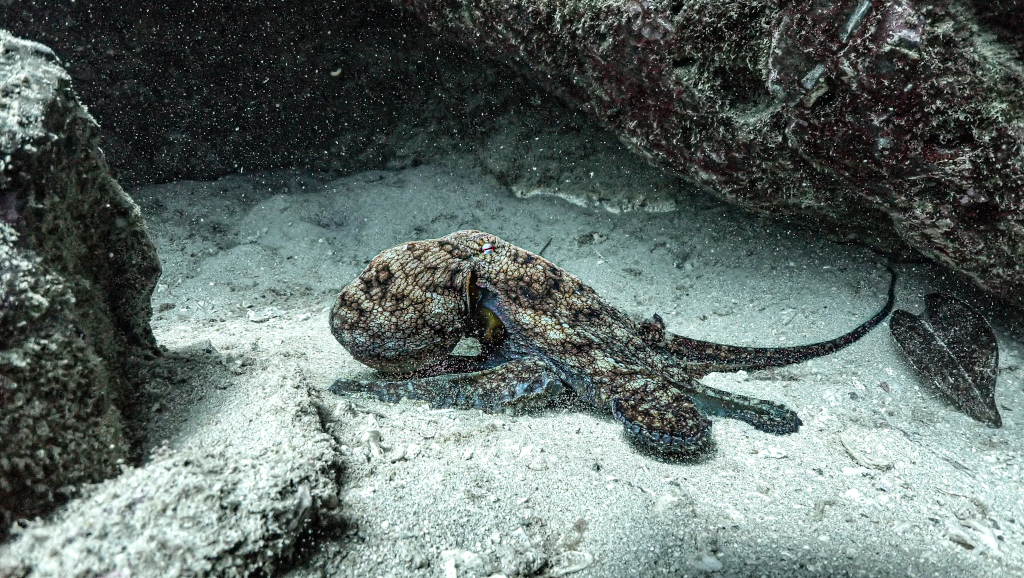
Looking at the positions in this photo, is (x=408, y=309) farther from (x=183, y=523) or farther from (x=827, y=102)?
(x=827, y=102)

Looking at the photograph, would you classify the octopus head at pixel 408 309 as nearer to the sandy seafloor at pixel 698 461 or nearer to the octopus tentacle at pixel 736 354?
the sandy seafloor at pixel 698 461

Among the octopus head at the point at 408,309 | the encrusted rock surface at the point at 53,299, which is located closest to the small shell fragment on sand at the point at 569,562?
the encrusted rock surface at the point at 53,299

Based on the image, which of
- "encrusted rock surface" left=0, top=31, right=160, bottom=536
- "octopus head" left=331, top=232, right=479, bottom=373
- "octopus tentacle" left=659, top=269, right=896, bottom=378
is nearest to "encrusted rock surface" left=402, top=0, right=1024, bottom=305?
"octopus tentacle" left=659, top=269, right=896, bottom=378

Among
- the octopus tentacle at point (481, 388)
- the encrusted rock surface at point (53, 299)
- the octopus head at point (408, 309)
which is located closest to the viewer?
the encrusted rock surface at point (53, 299)

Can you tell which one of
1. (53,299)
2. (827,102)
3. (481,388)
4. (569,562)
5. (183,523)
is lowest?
(481,388)

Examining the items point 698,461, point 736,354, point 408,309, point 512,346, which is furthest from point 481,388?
point 736,354

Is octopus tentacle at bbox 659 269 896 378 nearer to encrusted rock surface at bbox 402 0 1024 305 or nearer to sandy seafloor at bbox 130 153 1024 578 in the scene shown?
sandy seafloor at bbox 130 153 1024 578
